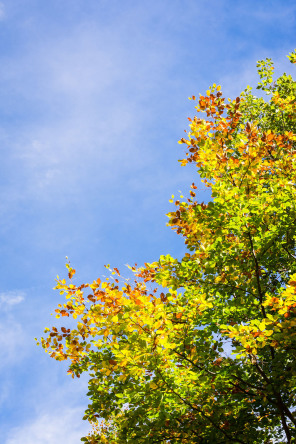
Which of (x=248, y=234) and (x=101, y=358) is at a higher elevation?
(x=248, y=234)

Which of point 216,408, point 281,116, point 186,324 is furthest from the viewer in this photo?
point 281,116

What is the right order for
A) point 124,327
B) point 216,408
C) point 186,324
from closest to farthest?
1. point 124,327
2. point 216,408
3. point 186,324

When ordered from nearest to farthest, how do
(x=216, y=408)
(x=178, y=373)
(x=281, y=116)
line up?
1. (x=178, y=373)
2. (x=216, y=408)
3. (x=281, y=116)

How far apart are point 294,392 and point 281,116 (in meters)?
8.62

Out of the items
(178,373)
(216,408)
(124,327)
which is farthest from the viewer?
(216,408)

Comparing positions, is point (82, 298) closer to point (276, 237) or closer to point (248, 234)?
point (248, 234)

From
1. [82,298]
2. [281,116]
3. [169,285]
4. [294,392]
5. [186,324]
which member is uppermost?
[281,116]

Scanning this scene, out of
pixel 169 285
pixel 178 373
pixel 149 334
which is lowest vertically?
pixel 178 373

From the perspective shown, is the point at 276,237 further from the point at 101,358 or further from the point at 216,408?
the point at 101,358

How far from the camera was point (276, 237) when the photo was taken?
5426 mm

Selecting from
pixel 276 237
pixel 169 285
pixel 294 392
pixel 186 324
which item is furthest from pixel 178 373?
pixel 276 237

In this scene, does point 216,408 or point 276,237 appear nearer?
point 216,408

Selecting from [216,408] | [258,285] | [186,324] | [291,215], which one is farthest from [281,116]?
[216,408]

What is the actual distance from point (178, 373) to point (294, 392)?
2165 mm
